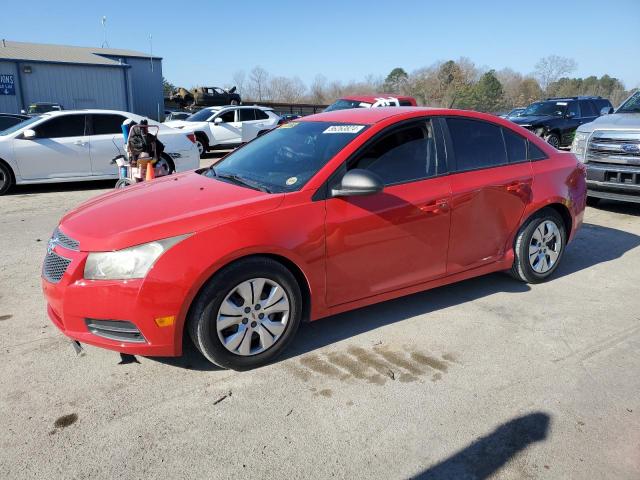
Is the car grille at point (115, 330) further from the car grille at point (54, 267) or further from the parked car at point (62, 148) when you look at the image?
the parked car at point (62, 148)

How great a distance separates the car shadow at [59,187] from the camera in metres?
9.71

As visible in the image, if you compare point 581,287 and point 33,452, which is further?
point 581,287

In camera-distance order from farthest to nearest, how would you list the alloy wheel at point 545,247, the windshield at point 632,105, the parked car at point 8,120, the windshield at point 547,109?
the windshield at point 547,109 → the parked car at point 8,120 → the windshield at point 632,105 → the alloy wheel at point 545,247

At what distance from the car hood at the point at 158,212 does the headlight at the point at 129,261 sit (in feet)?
0.12

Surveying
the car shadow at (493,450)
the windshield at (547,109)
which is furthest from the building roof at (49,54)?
the car shadow at (493,450)

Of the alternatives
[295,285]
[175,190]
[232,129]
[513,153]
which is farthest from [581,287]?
[232,129]

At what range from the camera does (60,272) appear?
307 cm

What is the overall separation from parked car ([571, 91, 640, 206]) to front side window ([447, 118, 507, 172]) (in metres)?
4.04

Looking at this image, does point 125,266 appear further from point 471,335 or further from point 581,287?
point 581,287

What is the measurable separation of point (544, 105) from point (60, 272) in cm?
1706

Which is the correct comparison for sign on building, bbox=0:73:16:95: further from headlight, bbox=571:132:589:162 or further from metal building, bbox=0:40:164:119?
headlight, bbox=571:132:589:162

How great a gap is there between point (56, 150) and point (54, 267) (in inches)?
288

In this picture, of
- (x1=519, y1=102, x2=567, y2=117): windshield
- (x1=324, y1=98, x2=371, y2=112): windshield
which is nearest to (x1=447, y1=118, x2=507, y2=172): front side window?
(x1=324, y1=98, x2=371, y2=112): windshield

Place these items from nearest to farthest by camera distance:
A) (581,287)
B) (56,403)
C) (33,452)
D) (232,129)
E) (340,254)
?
(33,452) → (56,403) → (340,254) → (581,287) → (232,129)
